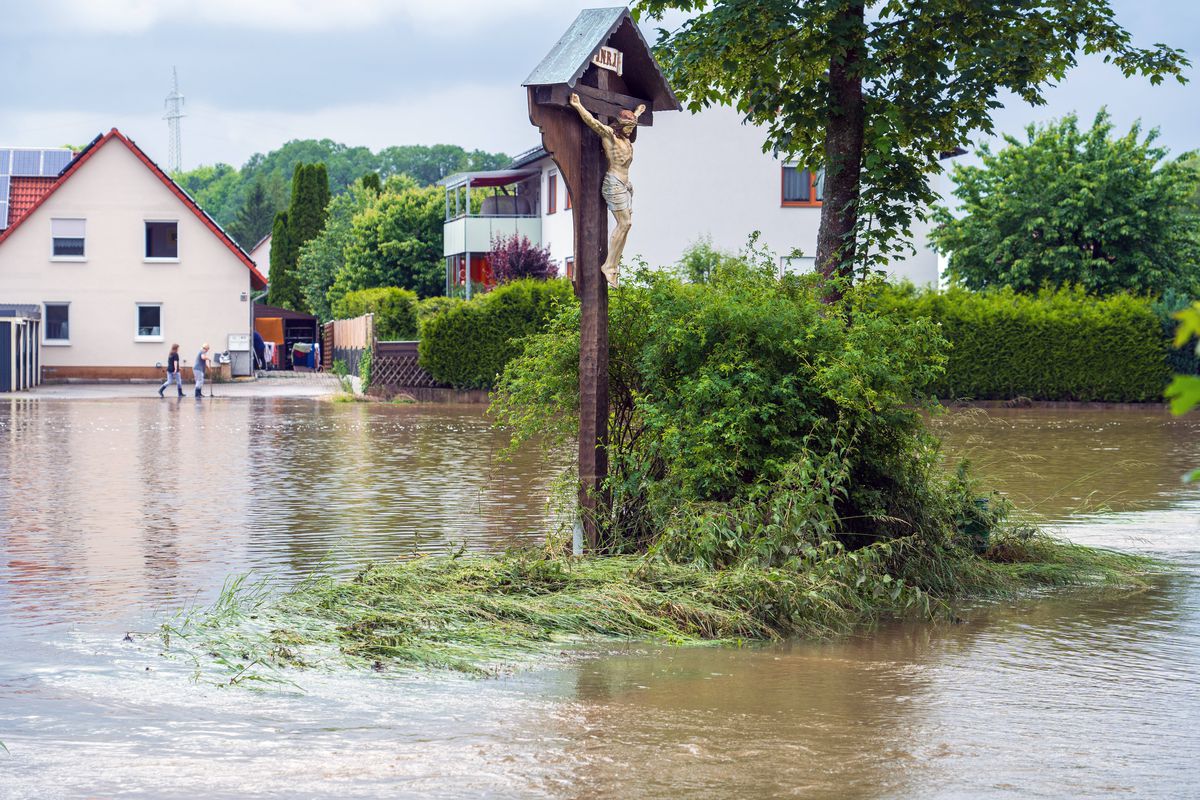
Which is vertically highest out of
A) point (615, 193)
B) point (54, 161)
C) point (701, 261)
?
point (54, 161)

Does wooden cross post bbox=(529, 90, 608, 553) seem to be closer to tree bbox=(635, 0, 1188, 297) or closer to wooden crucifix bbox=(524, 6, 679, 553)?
wooden crucifix bbox=(524, 6, 679, 553)

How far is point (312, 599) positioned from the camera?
27.2ft

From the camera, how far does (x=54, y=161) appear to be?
55.1 metres

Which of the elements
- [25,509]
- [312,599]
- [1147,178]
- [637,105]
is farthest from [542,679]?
[1147,178]

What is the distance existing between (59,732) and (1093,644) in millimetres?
5213

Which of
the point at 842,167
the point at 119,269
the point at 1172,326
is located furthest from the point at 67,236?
the point at 842,167

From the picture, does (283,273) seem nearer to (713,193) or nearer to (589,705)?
(713,193)

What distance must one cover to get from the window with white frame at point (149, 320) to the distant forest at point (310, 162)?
89.5 meters

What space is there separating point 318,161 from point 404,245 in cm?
9453

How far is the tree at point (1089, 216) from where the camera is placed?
39.7 meters

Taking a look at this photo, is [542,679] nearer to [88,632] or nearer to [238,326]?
[88,632]

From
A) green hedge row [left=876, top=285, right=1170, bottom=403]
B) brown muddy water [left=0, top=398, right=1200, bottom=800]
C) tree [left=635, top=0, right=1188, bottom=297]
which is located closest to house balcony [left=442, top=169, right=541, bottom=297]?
green hedge row [left=876, top=285, right=1170, bottom=403]

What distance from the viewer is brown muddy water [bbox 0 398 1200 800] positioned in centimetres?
522

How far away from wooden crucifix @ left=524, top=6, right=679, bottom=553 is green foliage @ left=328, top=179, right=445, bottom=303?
54025 mm
